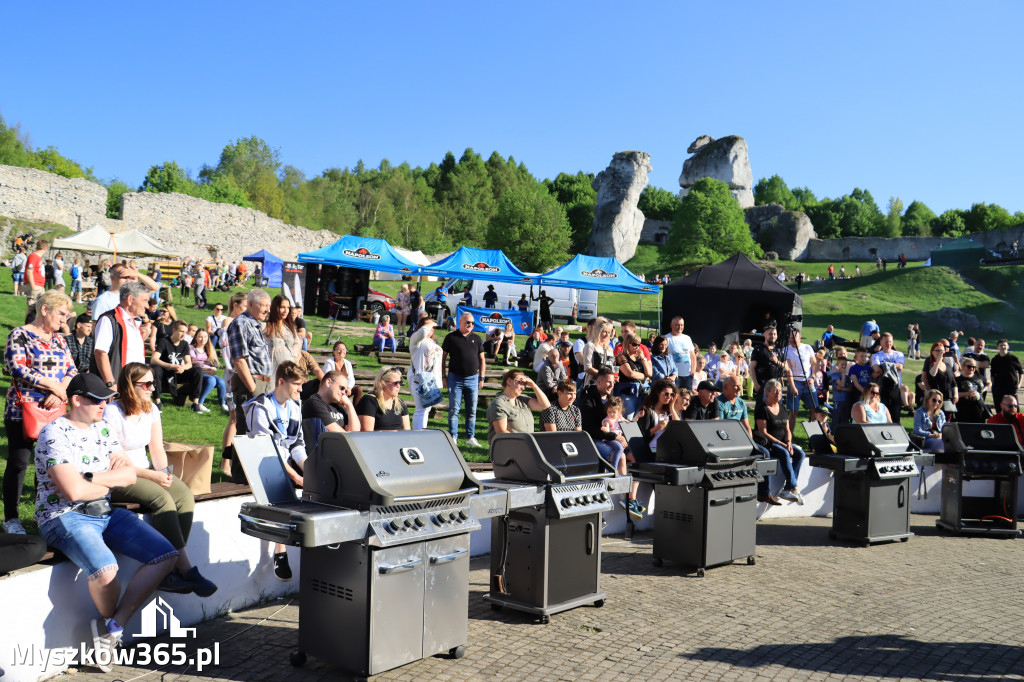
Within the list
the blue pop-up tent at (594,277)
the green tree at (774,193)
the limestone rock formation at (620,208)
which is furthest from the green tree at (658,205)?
the blue pop-up tent at (594,277)

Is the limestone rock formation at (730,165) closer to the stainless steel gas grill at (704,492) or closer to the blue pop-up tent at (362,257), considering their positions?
the blue pop-up tent at (362,257)

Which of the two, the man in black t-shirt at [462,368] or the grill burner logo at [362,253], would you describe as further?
the grill burner logo at [362,253]

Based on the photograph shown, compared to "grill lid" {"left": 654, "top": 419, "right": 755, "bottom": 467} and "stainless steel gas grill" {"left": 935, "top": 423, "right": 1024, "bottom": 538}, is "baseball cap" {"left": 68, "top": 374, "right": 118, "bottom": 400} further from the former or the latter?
"stainless steel gas grill" {"left": 935, "top": 423, "right": 1024, "bottom": 538}

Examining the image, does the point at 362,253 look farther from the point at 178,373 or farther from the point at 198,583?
the point at 198,583

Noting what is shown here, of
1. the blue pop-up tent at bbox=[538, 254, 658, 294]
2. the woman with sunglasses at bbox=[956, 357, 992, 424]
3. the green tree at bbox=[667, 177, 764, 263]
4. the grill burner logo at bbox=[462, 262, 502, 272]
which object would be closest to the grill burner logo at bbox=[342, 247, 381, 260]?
the grill burner logo at bbox=[462, 262, 502, 272]

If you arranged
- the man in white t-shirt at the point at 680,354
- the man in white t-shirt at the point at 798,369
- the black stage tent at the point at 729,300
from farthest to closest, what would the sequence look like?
the black stage tent at the point at 729,300
the man in white t-shirt at the point at 798,369
the man in white t-shirt at the point at 680,354

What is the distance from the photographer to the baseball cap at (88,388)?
4375 millimetres

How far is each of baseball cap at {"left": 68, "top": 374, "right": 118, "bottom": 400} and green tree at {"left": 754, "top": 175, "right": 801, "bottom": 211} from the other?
11923 centimetres

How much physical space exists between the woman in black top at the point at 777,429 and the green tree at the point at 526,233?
59873mm

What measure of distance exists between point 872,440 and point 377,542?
641 cm

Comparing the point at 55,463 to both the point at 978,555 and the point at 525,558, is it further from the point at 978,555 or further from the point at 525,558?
the point at 978,555

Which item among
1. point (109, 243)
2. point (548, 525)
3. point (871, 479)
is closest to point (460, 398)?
point (548, 525)

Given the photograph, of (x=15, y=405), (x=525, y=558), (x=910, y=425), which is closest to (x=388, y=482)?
(x=525, y=558)

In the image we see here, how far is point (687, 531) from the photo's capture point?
7.02m
